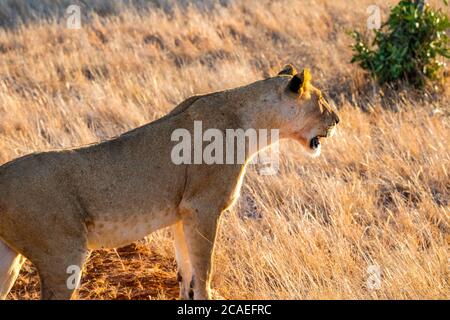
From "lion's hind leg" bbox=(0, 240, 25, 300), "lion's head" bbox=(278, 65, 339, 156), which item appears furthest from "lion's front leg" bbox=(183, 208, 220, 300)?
"lion's hind leg" bbox=(0, 240, 25, 300)

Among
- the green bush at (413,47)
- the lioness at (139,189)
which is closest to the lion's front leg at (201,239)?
the lioness at (139,189)

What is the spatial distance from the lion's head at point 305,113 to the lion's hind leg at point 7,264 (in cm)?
186

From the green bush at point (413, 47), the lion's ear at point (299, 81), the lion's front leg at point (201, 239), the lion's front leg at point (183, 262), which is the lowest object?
the green bush at point (413, 47)

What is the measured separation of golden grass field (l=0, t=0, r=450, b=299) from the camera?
5.27 meters

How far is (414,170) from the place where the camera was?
720 centimetres

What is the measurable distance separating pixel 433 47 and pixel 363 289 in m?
5.93

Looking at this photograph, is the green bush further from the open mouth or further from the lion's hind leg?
the lion's hind leg

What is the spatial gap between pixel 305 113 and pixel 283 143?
292 cm

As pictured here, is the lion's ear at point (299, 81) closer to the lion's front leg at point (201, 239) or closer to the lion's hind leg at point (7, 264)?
the lion's front leg at point (201, 239)

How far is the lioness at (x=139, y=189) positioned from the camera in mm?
4035

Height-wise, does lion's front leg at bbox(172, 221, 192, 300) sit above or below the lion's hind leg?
below

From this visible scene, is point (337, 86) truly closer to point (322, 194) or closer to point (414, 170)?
point (414, 170)

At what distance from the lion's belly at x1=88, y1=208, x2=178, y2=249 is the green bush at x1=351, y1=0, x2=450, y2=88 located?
6.24m
